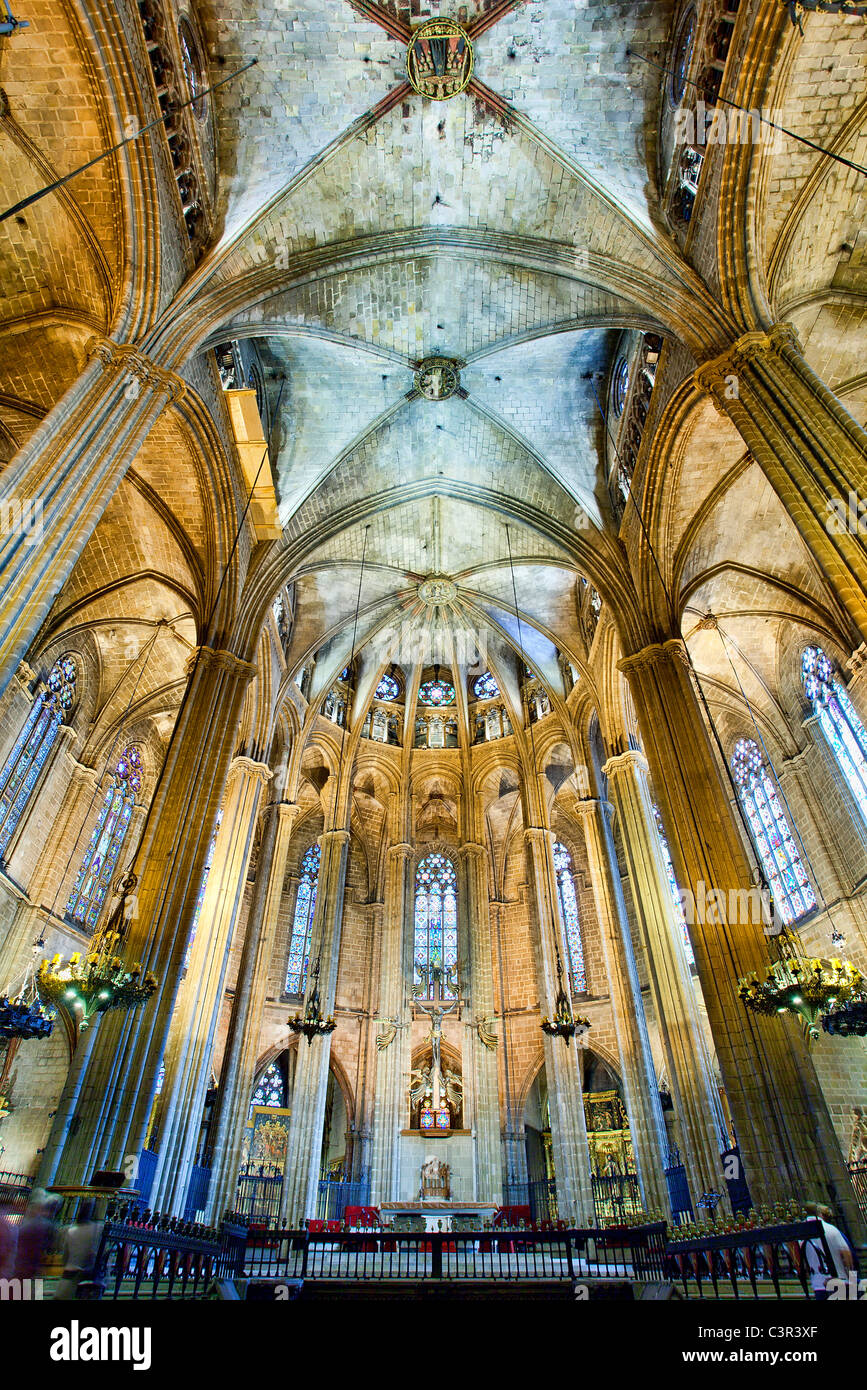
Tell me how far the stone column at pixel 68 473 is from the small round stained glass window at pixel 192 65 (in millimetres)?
4826

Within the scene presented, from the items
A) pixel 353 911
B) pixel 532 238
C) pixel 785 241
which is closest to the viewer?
pixel 785 241

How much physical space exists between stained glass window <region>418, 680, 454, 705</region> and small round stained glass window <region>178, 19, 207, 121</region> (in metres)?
17.2

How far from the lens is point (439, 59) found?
40.1 ft

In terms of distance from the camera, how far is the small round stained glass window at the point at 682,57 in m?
11.3

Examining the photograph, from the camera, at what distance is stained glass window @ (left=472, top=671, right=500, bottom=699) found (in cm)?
2570

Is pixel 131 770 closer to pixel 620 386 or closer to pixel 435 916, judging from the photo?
pixel 435 916

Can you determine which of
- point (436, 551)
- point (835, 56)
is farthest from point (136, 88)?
point (436, 551)

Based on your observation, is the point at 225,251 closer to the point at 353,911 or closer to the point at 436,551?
the point at 436,551

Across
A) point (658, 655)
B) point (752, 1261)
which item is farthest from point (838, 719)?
point (752, 1261)

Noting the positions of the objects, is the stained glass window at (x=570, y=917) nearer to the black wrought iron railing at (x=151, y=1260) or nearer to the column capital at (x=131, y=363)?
the black wrought iron railing at (x=151, y=1260)

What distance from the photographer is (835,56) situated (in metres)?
10.0

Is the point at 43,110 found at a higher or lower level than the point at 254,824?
higher

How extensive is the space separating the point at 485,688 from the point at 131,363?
17.5m

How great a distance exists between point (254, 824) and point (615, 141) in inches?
593
